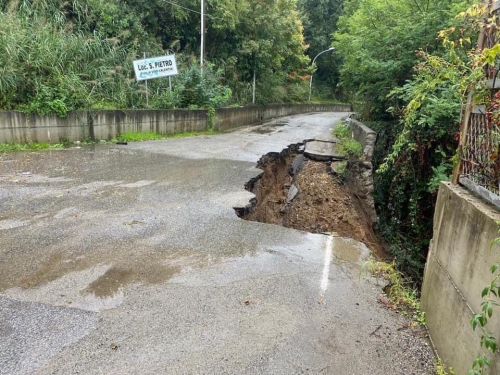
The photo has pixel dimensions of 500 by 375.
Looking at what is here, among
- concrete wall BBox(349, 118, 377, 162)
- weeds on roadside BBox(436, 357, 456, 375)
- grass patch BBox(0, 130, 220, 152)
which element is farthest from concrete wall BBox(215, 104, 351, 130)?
weeds on roadside BBox(436, 357, 456, 375)

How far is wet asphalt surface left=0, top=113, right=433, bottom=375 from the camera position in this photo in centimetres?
235

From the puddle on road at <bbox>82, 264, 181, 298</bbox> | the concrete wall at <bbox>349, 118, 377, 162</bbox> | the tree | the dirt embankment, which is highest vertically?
the tree

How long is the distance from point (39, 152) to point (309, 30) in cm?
3180

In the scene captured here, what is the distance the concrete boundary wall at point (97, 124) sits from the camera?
8.43m

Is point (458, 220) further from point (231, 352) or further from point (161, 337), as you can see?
point (161, 337)

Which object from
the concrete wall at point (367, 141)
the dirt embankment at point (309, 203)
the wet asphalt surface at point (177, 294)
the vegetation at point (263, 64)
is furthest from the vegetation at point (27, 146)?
the concrete wall at point (367, 141)

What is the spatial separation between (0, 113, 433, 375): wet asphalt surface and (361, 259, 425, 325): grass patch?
13cm

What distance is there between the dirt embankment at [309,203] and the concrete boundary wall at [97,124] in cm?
448

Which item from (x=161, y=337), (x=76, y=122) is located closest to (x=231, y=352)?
(x=161, y=337)

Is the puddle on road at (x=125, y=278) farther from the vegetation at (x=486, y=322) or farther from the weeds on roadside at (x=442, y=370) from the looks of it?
the vegetation at (x=486, y=322)

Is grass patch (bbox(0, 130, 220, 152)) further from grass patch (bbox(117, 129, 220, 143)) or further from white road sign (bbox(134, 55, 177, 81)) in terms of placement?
white road sign (bbox(134, 55, 177, 81))

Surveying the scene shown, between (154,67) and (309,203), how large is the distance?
7.84 metres

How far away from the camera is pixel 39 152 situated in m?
8.33

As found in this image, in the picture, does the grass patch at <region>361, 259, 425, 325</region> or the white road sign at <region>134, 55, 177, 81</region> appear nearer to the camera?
the grass patch at <region>361, 259, 425, 325</region>
